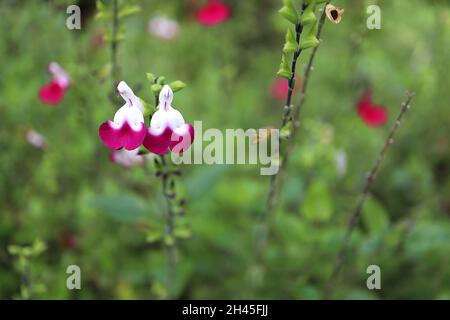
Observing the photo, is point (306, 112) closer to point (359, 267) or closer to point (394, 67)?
point (394, 67)

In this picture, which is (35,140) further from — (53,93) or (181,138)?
(181,138)

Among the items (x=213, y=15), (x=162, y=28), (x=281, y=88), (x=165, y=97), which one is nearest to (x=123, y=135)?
(x=165, y=97)

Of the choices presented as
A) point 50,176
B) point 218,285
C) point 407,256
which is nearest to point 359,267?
point 407,256

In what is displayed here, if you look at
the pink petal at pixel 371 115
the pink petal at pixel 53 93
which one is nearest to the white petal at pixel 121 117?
the pink petal at pixel 53 93

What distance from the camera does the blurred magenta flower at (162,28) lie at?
3.11 m

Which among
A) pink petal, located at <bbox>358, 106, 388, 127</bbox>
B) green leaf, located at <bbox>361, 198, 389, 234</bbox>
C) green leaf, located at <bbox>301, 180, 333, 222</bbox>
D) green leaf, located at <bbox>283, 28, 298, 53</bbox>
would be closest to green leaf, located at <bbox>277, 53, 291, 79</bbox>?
green leaf, located at <bbox>283, 28, 298, 53</bbox>

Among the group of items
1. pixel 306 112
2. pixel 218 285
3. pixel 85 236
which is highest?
pixel 306 112

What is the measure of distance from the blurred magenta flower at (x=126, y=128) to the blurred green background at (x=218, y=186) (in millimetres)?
309

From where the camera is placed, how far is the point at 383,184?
2.59 m

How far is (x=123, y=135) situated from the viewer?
3.54 ft

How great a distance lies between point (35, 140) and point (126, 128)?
4.50 feet

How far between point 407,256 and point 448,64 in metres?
1.44

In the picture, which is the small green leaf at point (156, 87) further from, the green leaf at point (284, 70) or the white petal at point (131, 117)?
Answer: the green leaf at point (284, 70)

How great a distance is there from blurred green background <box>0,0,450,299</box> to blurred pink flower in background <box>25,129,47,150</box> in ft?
0.15
